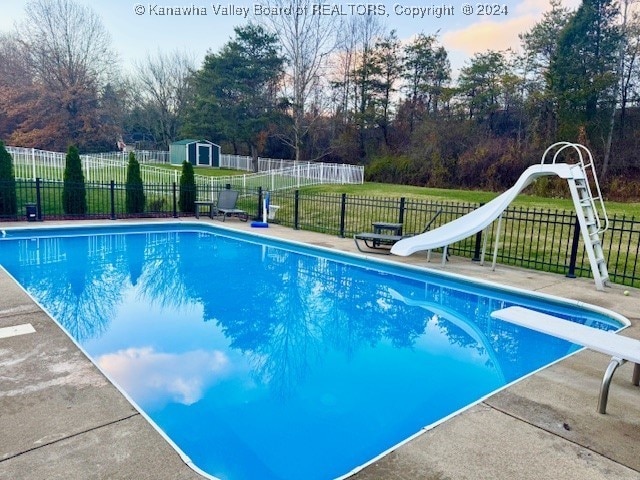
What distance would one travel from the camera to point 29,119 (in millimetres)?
27562

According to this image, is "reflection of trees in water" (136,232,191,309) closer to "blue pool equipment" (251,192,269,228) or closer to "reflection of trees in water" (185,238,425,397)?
"reflection of trees in water" (185,238,425,397)

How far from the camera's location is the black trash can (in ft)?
40.1

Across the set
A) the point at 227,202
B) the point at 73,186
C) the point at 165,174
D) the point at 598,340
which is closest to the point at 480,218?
the point at 598,340

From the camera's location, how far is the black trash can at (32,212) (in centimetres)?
1223

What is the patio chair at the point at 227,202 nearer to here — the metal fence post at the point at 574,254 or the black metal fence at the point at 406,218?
the black metal fence at the point at 406,218

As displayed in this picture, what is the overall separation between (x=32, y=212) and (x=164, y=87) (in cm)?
2842

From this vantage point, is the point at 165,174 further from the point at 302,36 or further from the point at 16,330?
the point at 16,330

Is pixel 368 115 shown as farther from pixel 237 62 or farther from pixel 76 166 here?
pixel 76 166

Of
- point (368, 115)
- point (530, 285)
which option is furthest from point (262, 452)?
point (368, 115)

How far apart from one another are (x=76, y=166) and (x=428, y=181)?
16974 mm

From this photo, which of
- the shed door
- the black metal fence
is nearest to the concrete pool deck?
the black metal fence

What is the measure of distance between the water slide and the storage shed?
2515 centimetres

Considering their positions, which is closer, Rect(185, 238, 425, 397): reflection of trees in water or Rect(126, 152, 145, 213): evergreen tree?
Rect(185, 238, 425, 397): reflection of trees in water

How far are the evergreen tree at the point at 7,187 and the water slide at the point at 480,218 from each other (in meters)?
10.6
